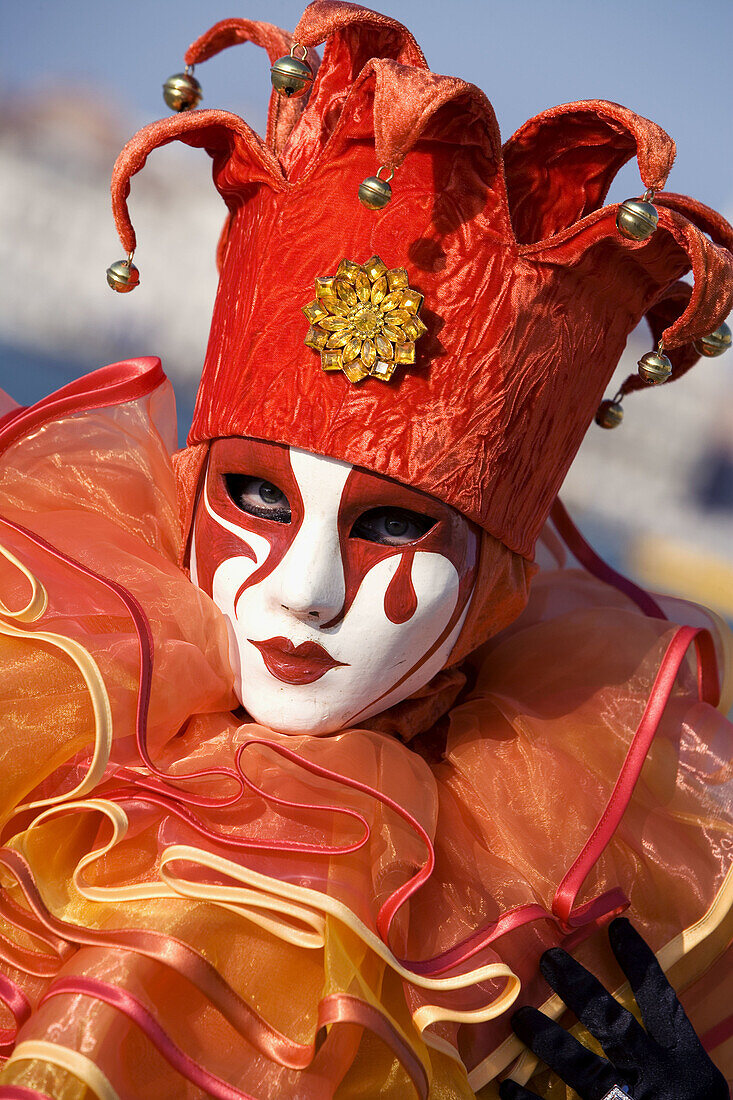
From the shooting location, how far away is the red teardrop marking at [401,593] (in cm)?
99

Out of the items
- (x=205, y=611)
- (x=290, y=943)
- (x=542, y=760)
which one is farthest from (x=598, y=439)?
(x=290, y=943)

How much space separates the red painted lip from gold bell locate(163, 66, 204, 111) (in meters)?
0.57

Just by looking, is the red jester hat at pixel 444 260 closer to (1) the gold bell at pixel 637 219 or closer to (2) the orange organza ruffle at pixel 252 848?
(1) the gold bell at pixel 637 219

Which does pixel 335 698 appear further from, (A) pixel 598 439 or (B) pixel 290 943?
(A) pixel 598 439

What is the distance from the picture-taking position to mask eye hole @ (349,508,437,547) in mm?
1004

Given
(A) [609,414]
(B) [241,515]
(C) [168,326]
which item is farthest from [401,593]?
(C) [168,326]

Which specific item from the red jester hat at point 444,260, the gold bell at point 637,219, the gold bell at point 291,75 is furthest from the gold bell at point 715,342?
the gold bell at point 291,75

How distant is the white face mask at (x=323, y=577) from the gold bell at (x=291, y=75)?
0.31m

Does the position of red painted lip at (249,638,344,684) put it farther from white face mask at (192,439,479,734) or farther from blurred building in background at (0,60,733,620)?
blurred building in background at (0,60,733,620)

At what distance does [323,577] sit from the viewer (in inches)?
37.8

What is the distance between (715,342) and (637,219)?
0.93 feet

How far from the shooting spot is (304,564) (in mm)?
960

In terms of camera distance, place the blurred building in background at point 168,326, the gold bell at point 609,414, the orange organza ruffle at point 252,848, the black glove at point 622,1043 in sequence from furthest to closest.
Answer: the blurred building in background at point 168,326 < the gold bell at point 609,414 < the black glove at point 622,1043 < the orange organza ruffle at point 252,848

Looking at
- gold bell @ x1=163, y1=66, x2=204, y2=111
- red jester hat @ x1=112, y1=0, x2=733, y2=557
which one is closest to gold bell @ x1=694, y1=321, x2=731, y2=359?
red jester hat @ x1=112, y1=0, x2=733, y2=557
